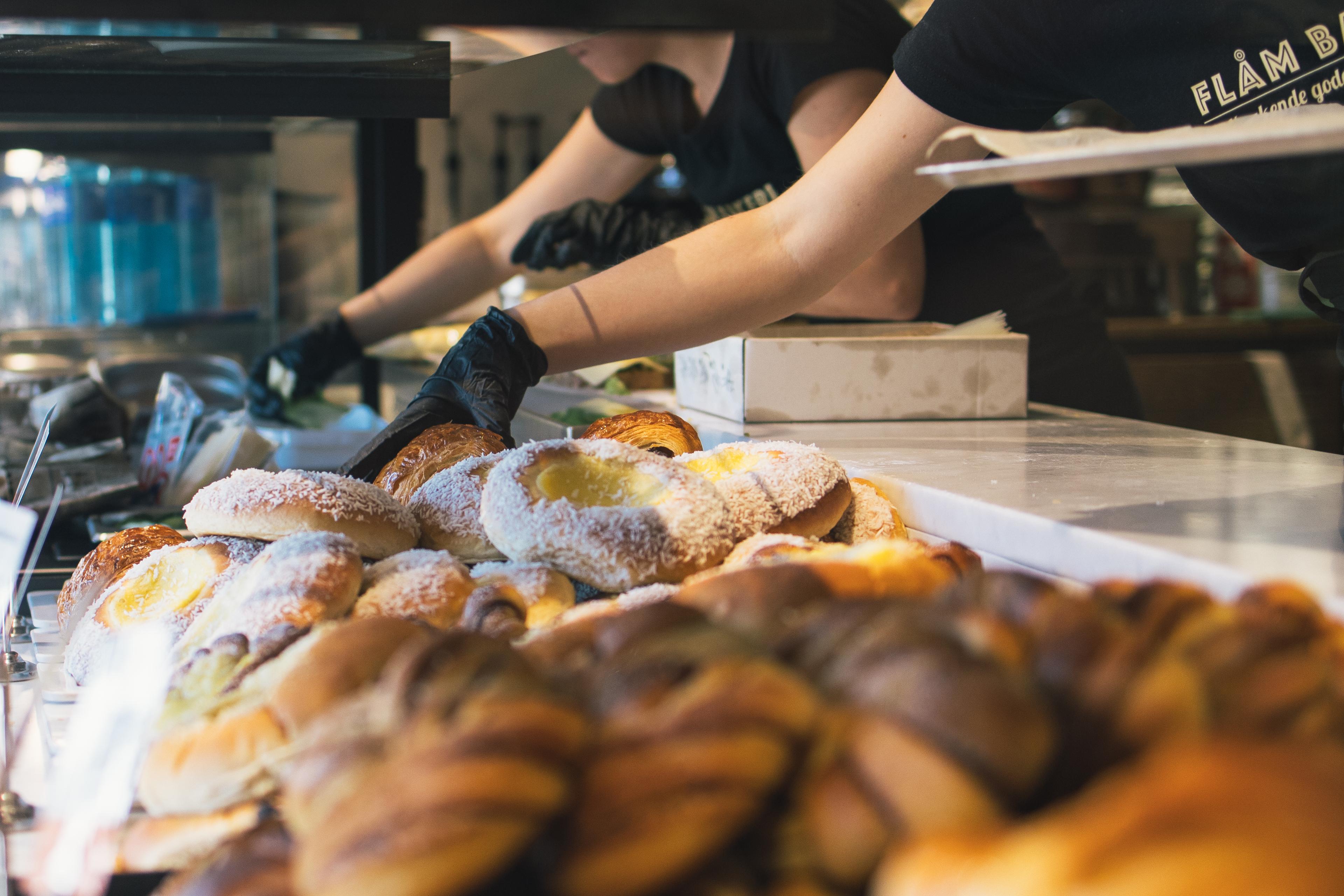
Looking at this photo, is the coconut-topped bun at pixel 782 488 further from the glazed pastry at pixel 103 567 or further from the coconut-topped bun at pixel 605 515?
the glazed pastry at pixel 103 567

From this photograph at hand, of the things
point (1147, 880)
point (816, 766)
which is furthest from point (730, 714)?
point (1147, 880)

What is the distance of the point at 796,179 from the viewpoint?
206 cm

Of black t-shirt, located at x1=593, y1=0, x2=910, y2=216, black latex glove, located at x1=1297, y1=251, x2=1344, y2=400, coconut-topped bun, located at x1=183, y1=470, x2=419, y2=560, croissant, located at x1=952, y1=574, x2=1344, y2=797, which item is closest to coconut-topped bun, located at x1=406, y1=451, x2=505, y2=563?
coconut-topped bun, located at x1=183, y1=470, x2=419, y2=560

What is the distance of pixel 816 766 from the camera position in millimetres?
407

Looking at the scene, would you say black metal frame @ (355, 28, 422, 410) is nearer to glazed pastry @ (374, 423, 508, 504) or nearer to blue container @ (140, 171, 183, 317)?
blue container @ (140, 171, 183, 317)

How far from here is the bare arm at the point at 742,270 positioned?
1373mm

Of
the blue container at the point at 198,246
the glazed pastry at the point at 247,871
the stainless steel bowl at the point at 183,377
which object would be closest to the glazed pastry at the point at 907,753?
the glazed pastry at the point at 247,871

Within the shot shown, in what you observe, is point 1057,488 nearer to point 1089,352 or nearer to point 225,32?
point 225,32

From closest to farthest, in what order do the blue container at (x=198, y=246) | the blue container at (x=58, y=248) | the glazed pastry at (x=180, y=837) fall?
the glazed pastry at (x=180, y=837)
the blue container at (x=58, y=248)
the blue container at (x=198, y=246)

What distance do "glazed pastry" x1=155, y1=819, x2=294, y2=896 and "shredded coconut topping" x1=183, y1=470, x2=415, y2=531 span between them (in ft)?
1.43

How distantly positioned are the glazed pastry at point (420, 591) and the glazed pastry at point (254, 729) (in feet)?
0.41

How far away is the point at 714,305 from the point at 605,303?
0.15 m

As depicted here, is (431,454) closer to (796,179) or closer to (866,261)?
(866,261)

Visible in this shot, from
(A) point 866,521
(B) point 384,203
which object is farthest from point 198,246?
(A) point 866,521
